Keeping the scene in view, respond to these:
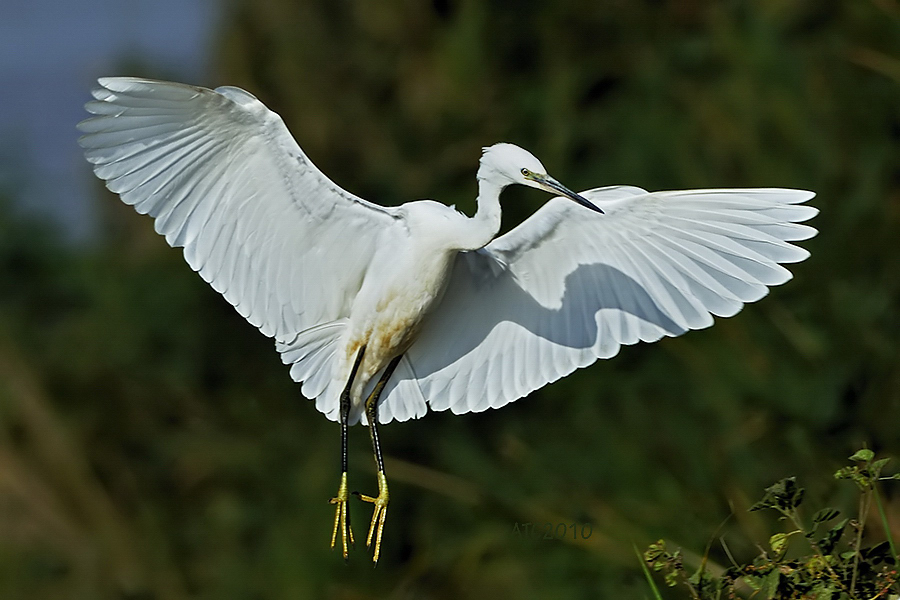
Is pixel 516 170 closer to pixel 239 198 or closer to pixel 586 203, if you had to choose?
pixel 586 203

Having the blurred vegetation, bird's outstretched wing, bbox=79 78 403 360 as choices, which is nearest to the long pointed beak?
bird's outstretched wing, bbox=79 78 403 360

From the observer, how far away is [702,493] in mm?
4430

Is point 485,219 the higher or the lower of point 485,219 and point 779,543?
the higher

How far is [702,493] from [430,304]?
1438 mm

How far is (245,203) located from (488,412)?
13.8ft

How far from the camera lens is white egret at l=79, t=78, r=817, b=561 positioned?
3.20 m

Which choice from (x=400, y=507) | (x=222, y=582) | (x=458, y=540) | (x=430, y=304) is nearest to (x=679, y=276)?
(x=430, y=304)

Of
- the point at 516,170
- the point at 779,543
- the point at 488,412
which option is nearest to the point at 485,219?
the point at 516,170

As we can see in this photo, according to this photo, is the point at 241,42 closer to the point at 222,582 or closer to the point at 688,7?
the point at 688,7

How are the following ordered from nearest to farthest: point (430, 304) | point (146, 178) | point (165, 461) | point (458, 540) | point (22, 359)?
point (146, 178) → point (430, 304) → point (458, 540) → point (165, 461) → point (22, 359)

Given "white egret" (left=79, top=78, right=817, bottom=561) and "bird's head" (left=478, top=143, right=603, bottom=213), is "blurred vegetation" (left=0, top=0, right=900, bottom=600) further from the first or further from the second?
"bird's head" (left=478, top=143, right=603, bottom=213)

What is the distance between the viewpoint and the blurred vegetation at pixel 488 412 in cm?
518

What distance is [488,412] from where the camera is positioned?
7.43 meters

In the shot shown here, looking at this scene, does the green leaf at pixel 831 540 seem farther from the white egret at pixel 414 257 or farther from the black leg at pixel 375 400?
the black leg at pixel 375 400
